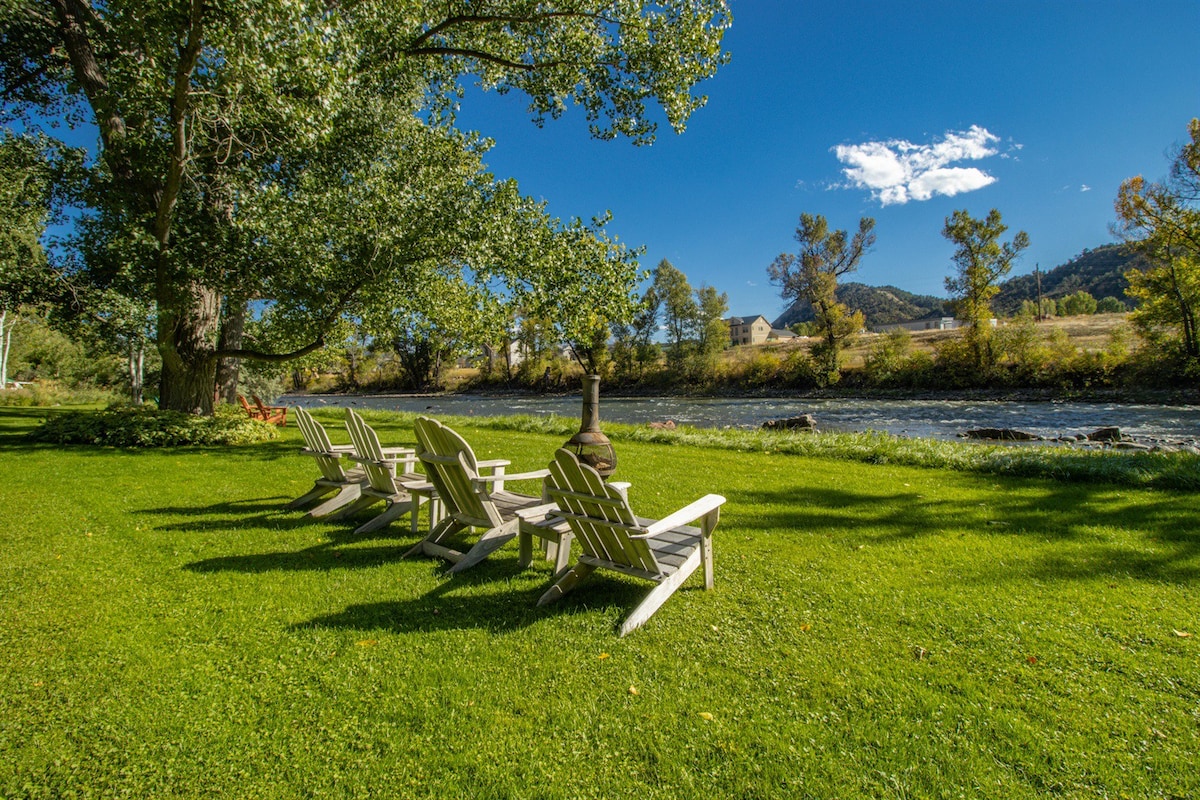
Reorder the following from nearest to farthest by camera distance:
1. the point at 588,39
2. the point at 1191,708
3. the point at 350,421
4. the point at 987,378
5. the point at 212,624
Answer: the point at 1191,708 < the point at 212,624 < the point at 350,421 < the point at 588,39 < the point at 987,378

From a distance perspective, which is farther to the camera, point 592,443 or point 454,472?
point 592,443

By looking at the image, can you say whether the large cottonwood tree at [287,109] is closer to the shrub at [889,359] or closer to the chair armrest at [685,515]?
the chair armrest at [685,515]

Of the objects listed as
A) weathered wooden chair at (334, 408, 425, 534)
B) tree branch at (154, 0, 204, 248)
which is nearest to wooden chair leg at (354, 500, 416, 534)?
weathered wooden chair at (334, 408, 425, 534)

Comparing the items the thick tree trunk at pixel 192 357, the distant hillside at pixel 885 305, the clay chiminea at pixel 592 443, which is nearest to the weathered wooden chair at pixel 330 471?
the clay chiminea at pixel 592 443

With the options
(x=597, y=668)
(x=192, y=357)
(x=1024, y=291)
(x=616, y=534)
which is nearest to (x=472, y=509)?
(x=616, y=534)

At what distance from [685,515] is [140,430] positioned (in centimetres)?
1201

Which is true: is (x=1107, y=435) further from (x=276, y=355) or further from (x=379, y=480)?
(x=276, y=355)

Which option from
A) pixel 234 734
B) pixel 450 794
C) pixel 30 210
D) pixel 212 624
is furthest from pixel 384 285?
pixel 450 794

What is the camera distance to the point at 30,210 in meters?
10.5

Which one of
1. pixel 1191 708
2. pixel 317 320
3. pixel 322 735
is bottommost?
pixel 1191 708

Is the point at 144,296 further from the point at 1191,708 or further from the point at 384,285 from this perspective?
Answer: the point at 1191,708

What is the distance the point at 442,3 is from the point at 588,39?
111 inches

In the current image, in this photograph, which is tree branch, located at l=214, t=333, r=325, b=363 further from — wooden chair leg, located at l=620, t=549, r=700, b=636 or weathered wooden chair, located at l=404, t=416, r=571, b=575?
wooden chair leg, located at l=620, t=549, r=700, b=636

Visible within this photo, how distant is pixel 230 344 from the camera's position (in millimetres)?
12570
